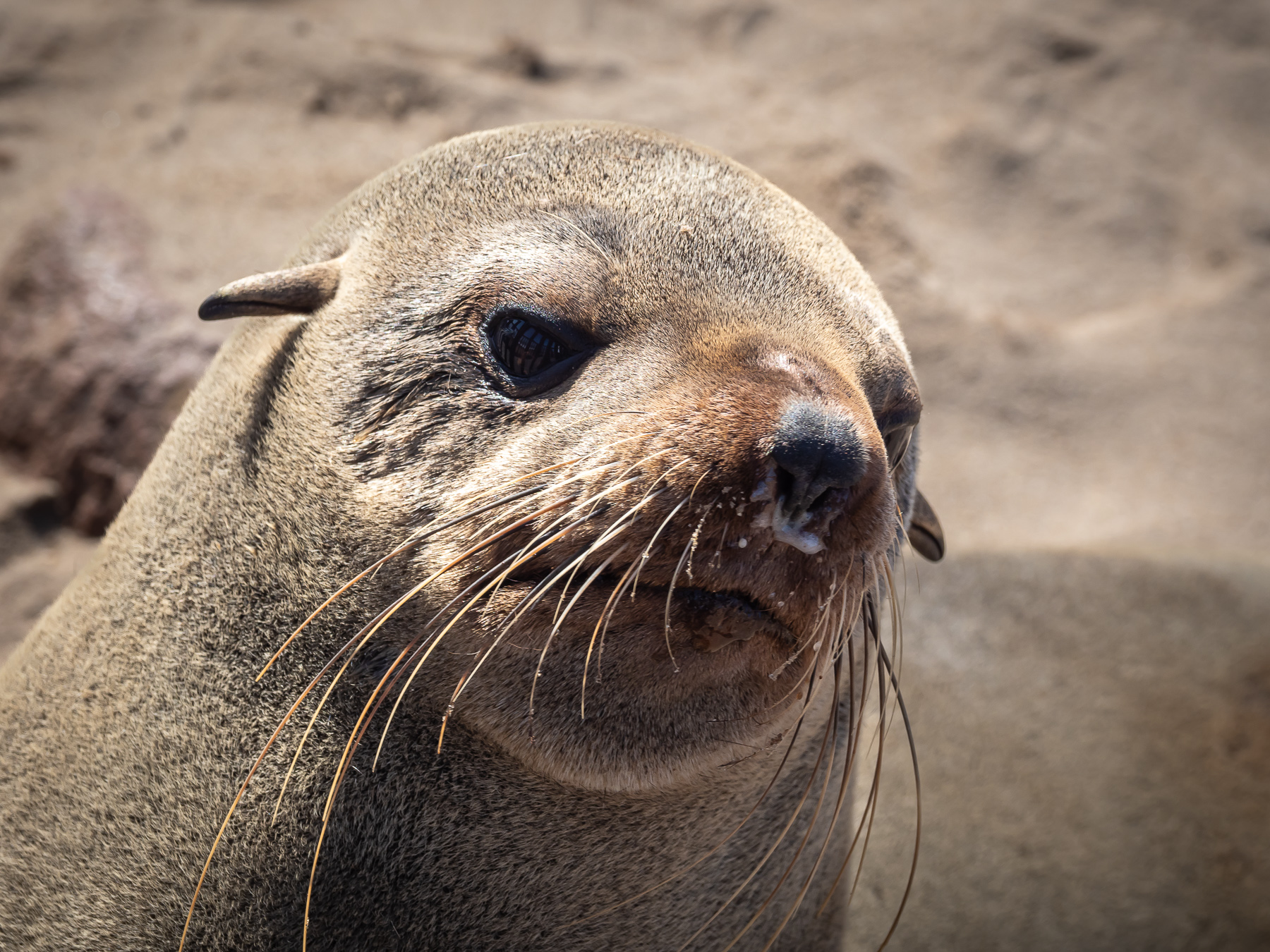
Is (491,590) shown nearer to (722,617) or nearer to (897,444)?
(722,617)

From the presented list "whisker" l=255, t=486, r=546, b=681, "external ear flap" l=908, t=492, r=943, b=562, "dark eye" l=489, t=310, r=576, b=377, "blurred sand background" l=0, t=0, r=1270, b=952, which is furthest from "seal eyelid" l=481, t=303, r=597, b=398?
"blurred sand background" l=0, t=0, r=1270, b=952

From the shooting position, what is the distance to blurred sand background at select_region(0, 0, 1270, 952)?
3037 millimetres

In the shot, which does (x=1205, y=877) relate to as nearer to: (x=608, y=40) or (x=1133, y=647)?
(x=1133, y=647)

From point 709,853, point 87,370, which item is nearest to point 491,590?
point 709,853

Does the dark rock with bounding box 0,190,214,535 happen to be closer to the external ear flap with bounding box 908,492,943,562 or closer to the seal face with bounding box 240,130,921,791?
the seal face with bounding box 240,130,921,791

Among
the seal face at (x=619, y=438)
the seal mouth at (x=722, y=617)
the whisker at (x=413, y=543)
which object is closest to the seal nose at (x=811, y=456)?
the seal face at (x=619, y=438)

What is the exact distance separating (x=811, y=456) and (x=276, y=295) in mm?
1134

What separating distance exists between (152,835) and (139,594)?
1.50 ft

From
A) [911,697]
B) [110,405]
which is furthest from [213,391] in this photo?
[911,697]

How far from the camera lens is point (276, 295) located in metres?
2.01

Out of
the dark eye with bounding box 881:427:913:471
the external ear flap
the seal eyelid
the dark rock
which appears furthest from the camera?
the dark rock

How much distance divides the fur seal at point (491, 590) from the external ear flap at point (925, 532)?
34 cm

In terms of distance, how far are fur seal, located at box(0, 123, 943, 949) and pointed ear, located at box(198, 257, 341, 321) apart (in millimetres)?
10

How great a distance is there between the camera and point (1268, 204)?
565 cm
